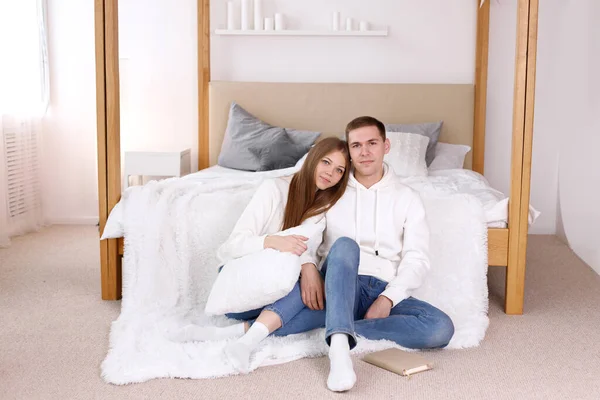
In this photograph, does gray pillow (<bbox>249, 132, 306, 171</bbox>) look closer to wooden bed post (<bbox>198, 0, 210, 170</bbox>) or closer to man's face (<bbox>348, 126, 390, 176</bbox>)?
wooden bed post (<bbox>198, 0, 210, 170</bbox>)

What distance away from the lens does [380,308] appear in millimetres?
2617

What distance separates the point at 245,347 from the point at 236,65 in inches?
109

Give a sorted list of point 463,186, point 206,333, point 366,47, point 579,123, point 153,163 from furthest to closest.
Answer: point 366,47 → point 153,163 → point 579,123 → point 463,186 → point 206,333

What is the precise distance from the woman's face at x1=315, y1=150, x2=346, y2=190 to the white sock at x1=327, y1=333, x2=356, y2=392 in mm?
622

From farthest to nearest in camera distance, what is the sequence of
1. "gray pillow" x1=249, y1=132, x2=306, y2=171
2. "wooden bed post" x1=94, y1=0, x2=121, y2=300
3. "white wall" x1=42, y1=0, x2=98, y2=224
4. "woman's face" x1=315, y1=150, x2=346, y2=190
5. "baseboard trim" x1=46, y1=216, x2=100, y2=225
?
1. "baseboard trim" x1=46, y1=216, x2=100, y2=225
2. "white wall" x1=42, y1=0, x2=98, y2=224
3. "gray pillow" x1=249, y1=132, x2=306, y2=171
4. "wooden bed post" x1=94, y1=0, x2=121, y2=300
5. "woman's face" x1=315, y1=150, x2=346, y2=190

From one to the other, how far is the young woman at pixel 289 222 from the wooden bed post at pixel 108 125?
2.31 ft

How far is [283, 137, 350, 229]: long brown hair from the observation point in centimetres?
279

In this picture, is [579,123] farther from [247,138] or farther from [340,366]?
[340,366]

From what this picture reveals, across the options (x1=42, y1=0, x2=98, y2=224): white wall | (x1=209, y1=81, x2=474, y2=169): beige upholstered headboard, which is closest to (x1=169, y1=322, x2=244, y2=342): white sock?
(x1=209, y1=81, x2=474, y2=169): beige upholstered headboard

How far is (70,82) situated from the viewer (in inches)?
200

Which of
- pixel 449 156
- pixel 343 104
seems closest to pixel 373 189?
pixel 449 156

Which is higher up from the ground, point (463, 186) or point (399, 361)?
point (463, 186)

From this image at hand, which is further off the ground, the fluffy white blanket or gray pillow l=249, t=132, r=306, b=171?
gray pillow l=249, t=132, r=306, b=171

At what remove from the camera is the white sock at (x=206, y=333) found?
267 centimetres
